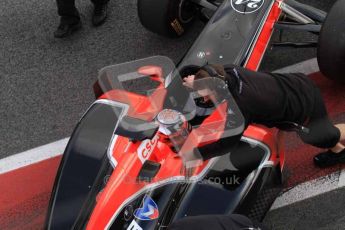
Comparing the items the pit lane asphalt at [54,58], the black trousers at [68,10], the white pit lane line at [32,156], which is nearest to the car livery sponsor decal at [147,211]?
the white pit lane line at [32,156]

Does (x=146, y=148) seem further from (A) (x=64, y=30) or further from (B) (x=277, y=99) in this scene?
(A) (x=64, y=30)

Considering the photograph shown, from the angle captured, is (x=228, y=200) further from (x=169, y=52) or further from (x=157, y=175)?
(x=169, y=52)

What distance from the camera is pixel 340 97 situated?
423cm

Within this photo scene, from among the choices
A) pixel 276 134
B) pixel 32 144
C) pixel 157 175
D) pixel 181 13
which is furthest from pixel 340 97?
pixel 32 144

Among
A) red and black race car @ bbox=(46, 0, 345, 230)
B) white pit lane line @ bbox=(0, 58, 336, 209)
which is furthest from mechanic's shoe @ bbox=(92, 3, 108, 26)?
red and black race car @ bbox=(46, 0, 345, 230)

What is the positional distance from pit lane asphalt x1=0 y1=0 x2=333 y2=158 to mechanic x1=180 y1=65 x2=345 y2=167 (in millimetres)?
1200

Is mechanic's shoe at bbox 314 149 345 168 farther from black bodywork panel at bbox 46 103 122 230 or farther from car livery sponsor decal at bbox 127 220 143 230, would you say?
car livery sponsor decal at bbox 127 220 143 230

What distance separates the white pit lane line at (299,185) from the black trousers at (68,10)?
1186mm

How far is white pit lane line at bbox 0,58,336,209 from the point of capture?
12.3 ft

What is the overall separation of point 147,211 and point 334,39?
1.73 m

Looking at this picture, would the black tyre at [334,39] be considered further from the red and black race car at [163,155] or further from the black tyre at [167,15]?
the black tyre at [167,15]

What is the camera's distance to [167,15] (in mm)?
4340

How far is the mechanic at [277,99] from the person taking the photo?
2.81m

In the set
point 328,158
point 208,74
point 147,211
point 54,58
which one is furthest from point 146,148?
point 54,58
